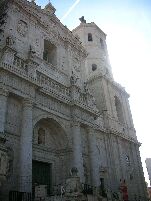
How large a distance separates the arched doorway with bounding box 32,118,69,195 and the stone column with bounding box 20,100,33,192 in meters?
2.02

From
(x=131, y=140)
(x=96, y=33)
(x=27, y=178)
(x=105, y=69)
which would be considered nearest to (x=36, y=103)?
(x=27, y=178)

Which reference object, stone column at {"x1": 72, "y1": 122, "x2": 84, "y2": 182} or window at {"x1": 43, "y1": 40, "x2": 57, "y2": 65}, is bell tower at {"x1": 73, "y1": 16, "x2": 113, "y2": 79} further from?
stone column at {"x1": 72, "y1": 122, "x2": 84, "y2": 182}

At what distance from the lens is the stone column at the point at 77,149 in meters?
17.7

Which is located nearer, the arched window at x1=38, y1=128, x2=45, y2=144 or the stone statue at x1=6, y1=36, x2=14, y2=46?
the stone statue at x1=6, y1=36, x2=14, y2=46

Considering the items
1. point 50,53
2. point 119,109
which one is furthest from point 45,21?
point 119,109

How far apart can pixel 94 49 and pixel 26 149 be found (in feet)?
70.6

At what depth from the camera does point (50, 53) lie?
23.2 m

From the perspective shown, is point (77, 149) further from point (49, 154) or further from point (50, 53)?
point (50, 53)

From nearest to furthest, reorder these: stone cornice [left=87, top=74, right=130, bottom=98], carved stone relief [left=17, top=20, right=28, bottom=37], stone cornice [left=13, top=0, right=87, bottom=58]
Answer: carved stone relief [left=17, top=20, right=28, bottom=37] → stone cornice [left=13, top=0, right=87, bottom=58] → stone cornice [left=87, top=74, right=130, bottom=98]

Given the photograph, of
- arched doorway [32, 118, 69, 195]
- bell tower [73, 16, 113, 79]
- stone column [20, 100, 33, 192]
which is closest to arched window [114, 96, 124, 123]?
bell tower [73, 16, 113, 79]

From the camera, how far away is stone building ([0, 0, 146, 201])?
15.2 m

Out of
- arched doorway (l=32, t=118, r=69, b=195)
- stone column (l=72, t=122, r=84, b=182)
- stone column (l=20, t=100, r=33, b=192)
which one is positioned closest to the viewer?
stone column (l=20, t=100, r=33, b=192)

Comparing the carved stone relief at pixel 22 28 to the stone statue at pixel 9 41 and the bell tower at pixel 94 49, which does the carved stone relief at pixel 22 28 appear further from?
the bell tower at pixel 94 49

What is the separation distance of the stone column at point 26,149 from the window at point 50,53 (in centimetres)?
748
